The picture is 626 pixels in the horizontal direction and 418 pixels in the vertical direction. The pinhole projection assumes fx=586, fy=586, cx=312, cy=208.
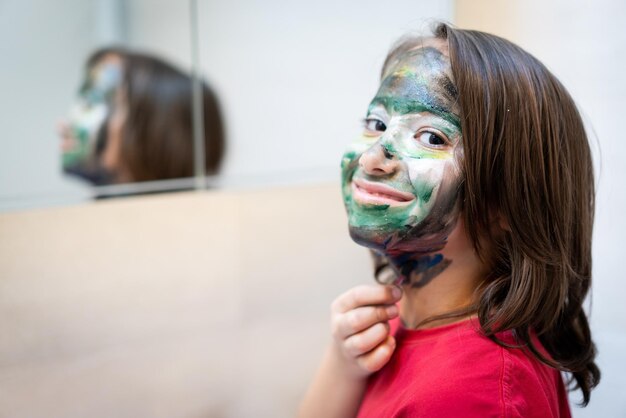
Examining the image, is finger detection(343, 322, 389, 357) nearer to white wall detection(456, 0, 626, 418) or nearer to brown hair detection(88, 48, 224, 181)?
white wall detection(456, 0, 626, 418)

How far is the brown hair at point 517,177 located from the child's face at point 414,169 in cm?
2

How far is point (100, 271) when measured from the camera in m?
0.98

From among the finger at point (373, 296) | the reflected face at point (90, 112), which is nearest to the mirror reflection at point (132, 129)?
the reflected face at point (90, 112)

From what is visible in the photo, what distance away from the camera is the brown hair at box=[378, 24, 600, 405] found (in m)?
0.62

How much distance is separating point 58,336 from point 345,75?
2.70ft

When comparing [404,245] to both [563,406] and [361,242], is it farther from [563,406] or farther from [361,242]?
[563,406]

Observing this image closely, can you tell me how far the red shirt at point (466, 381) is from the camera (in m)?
0.57

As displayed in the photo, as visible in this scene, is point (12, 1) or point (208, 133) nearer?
point (208, 133)

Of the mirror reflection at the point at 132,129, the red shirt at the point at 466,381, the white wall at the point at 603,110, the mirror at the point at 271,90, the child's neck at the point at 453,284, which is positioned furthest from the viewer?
the mirror reflection at the point at 132,129

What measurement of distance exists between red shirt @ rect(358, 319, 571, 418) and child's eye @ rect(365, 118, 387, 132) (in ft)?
0.79

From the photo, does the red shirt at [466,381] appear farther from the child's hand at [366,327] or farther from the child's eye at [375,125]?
the child's eye at [375,125]

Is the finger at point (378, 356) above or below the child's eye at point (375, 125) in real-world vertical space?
below

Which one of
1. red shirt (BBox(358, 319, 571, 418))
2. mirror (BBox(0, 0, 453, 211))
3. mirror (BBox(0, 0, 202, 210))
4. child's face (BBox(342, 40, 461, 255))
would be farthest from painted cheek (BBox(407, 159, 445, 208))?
mirror (BBox(0, 0, 202, 210))

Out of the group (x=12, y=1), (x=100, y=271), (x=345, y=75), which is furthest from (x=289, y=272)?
(x=12, y=1)
